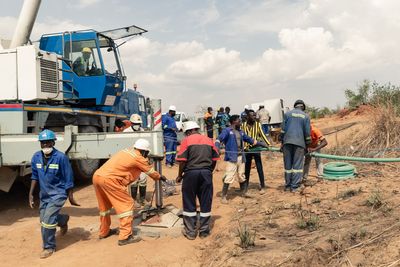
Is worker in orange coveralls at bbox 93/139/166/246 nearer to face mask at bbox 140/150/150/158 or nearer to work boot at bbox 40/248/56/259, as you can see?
face mask at bbox 140/150/150/158

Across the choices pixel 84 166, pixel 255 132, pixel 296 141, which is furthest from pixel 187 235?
pixel 84 166

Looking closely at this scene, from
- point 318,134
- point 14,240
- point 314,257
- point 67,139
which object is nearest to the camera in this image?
point 314,257

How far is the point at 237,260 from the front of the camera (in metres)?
4.13

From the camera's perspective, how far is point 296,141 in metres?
7.10

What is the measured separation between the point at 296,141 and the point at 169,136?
16.2ft

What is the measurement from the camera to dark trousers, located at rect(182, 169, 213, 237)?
18.0 feet

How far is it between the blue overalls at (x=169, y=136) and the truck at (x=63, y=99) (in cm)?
124

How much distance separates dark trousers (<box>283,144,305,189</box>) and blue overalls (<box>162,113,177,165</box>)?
4286 mm

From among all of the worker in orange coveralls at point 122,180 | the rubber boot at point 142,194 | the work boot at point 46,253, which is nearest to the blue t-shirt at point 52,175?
the worker in orange coveralls at point 122,180

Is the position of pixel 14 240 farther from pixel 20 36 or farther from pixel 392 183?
pixel 392 183

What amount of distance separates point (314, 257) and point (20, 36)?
741cm

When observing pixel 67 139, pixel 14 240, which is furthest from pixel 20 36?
pixel 14 240

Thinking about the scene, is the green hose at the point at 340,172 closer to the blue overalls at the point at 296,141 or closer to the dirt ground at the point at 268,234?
the dirt ground at the point at 268,234

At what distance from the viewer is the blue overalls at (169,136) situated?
36.6ft
